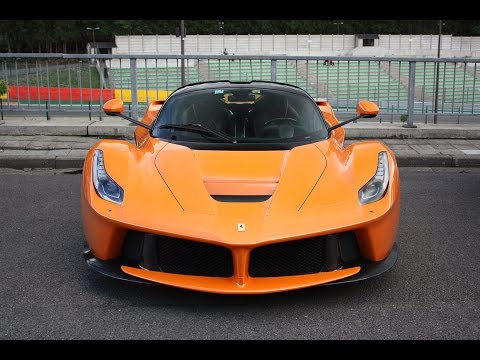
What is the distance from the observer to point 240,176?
11.7 ft

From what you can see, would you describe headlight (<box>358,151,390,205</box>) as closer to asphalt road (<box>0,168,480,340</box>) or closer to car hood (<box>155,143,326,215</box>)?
car hood (<box>155,143,326,215</box>)

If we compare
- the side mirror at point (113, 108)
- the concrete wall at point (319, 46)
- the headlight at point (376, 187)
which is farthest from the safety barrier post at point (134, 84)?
the concrete wall at point (319, 46)

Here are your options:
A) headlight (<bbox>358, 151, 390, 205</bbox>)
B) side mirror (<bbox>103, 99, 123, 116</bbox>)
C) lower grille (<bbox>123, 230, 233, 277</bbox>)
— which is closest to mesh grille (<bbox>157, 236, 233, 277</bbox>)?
lower grille (<bbox>123, 230, 233, 277</bbox>)

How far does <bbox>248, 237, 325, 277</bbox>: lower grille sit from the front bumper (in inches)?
1.5

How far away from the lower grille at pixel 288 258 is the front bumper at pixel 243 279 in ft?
0.12

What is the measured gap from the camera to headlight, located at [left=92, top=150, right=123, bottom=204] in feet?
11.3

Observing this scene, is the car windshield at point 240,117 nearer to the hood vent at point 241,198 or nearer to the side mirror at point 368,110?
the side mirror at point 368,110

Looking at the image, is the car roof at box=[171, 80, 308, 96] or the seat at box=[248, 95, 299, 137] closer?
the seat at box=[248, 95, 299, 137]

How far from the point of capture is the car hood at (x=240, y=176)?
131 inches

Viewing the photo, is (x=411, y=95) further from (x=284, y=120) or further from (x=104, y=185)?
(x=104, y=185)

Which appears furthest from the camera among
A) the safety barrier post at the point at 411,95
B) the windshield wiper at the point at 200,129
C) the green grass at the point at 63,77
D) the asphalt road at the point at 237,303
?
the green grass at the point at 63,77

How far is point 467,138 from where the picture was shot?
931 cm

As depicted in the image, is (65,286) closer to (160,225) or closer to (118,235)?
(118,235)

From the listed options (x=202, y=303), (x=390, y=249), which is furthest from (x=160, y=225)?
(x=390, y=249)
